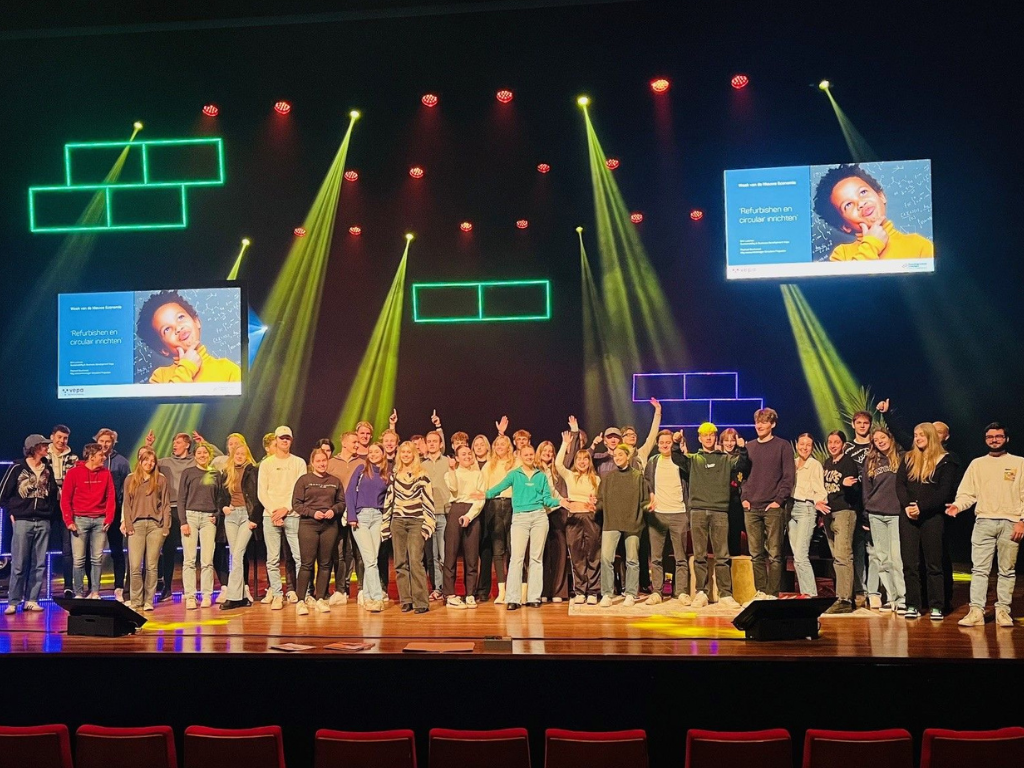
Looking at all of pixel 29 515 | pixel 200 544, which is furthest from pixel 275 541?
pixel 29 515

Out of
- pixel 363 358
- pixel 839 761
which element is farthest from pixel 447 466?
pixel 839 761

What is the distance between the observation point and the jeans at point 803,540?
8.06 metres

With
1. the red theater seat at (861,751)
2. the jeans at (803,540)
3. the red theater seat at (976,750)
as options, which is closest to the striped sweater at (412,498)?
Result: the jeans at (803,540)

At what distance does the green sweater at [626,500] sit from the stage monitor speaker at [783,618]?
294 cm

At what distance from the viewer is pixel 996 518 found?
23.8 feet

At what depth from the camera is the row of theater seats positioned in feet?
10.6

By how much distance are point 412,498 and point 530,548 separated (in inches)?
46.8

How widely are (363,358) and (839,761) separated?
961cm

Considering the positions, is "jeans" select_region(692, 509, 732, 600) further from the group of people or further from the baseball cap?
the baseball cap

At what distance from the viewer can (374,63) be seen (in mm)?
9242

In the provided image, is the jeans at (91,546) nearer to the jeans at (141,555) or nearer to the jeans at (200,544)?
the jeans at (141,555)

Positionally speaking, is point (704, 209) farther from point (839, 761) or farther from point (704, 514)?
point (839, 761)

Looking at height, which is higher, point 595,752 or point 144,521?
point 144,521

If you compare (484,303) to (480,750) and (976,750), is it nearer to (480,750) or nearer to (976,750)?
(480,750)
